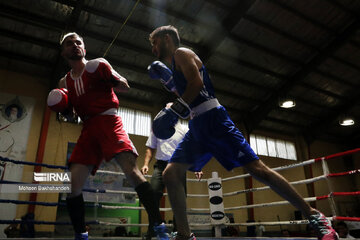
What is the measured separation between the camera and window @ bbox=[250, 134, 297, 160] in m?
11.0

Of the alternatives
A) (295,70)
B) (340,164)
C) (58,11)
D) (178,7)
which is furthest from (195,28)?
(340,164)

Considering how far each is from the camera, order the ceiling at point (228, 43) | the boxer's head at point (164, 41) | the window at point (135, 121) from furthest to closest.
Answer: the window at point (135, 121) < the ceiling at point (228, 43) < the boxer's head at point (164, 41)

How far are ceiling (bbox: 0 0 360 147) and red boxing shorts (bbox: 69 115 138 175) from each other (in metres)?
5.21

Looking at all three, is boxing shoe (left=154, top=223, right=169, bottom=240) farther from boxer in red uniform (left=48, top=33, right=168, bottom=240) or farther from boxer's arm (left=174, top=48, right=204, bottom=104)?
boxer's arm (left=174, top=48, right=204, bottom=104)

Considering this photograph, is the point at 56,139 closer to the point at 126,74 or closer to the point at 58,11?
the point at 126,74

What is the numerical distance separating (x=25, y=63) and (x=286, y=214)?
10.3 m

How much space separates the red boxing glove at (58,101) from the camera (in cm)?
180

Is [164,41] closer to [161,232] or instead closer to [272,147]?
[161,232]

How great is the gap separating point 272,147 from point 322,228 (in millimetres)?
10575

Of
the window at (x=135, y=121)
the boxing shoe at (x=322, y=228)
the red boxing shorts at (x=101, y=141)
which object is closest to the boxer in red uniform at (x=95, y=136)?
the red boxing shorts at (x=101, y=141)

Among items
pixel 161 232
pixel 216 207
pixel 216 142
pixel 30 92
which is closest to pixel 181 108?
pixel 216 142

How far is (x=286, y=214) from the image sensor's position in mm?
10805

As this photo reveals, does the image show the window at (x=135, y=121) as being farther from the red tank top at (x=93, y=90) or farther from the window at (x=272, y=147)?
the red tank top at (x=93, y=90)

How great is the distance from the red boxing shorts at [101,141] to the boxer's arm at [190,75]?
1.48ft
